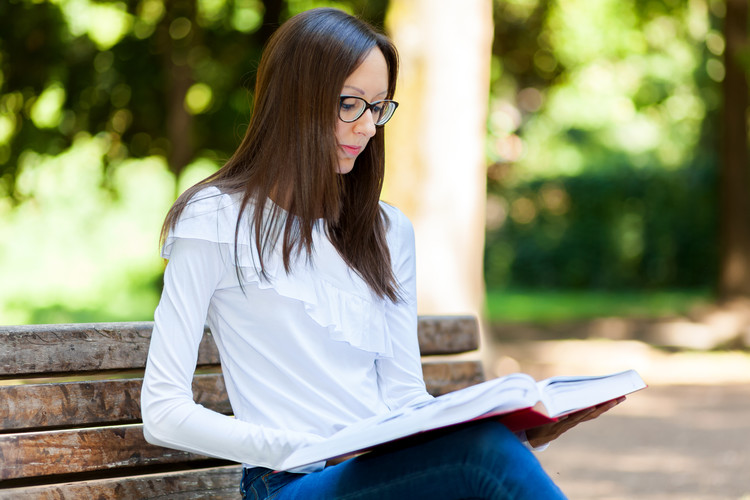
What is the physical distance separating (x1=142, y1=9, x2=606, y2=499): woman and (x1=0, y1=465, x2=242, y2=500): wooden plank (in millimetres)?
226

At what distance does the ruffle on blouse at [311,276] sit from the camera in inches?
→ 88.8

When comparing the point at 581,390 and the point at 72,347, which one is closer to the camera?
the point at 581,390

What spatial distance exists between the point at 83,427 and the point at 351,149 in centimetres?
93

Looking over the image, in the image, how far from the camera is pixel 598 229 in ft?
62.9

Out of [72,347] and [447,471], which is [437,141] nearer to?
[72,347]

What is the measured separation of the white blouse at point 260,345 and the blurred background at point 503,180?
0.67m

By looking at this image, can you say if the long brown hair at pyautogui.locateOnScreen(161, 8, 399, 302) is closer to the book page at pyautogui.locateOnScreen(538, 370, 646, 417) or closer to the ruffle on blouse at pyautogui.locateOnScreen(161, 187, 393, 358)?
the ruffle on blouse at pyautogui.locateOnScreen(161, 187, 393, 358)

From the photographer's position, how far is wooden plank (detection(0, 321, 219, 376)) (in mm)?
2305

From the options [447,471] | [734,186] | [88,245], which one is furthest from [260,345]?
[88,245]

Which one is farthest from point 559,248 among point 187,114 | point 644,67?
point 187,114

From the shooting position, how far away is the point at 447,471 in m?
1.97

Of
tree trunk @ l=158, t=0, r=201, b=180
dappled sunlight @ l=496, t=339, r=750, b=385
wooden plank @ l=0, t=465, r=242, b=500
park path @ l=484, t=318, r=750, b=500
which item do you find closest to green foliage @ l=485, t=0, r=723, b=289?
tree trunk @ l=158, t=0, r=201, b=180

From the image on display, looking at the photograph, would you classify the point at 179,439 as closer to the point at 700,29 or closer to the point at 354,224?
the point at 354,224

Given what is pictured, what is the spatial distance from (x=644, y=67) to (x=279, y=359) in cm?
1925
